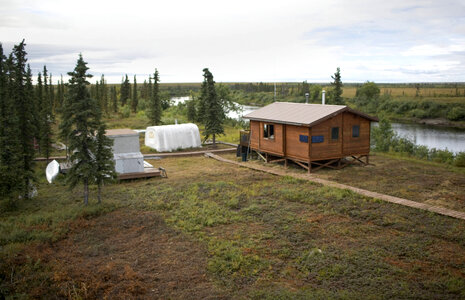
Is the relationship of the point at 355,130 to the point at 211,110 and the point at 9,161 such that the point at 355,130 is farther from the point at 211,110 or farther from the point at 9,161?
the point at 9,161

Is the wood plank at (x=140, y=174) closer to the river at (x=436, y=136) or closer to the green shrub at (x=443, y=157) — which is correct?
the green shrub at (x=443, y=157)

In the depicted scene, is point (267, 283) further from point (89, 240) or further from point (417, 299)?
point (89, 240)

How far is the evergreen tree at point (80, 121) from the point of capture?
1427 cm

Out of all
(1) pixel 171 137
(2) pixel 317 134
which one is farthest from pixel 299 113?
(1) pixel 171 137

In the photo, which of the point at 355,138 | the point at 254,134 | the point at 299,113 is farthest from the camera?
the point at 254,134

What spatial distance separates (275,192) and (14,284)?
10493 mm

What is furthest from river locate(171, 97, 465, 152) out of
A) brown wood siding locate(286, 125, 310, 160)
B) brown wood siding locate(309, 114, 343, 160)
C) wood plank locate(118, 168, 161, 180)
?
wood plank locate(118, 168, 161, 180)

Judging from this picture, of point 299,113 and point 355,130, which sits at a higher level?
Result: point 299,113

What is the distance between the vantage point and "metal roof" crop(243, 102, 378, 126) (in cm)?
1955

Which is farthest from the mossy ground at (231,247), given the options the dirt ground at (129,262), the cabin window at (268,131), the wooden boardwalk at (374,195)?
the cabin window at (268,131)

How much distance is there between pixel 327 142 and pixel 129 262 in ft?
43.8

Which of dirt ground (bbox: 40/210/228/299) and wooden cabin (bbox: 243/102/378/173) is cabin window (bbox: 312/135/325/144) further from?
dirt ground (bbox: 40/210/228/299)

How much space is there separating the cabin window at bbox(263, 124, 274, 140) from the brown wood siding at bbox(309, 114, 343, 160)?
346 cm

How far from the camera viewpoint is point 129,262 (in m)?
9.84
